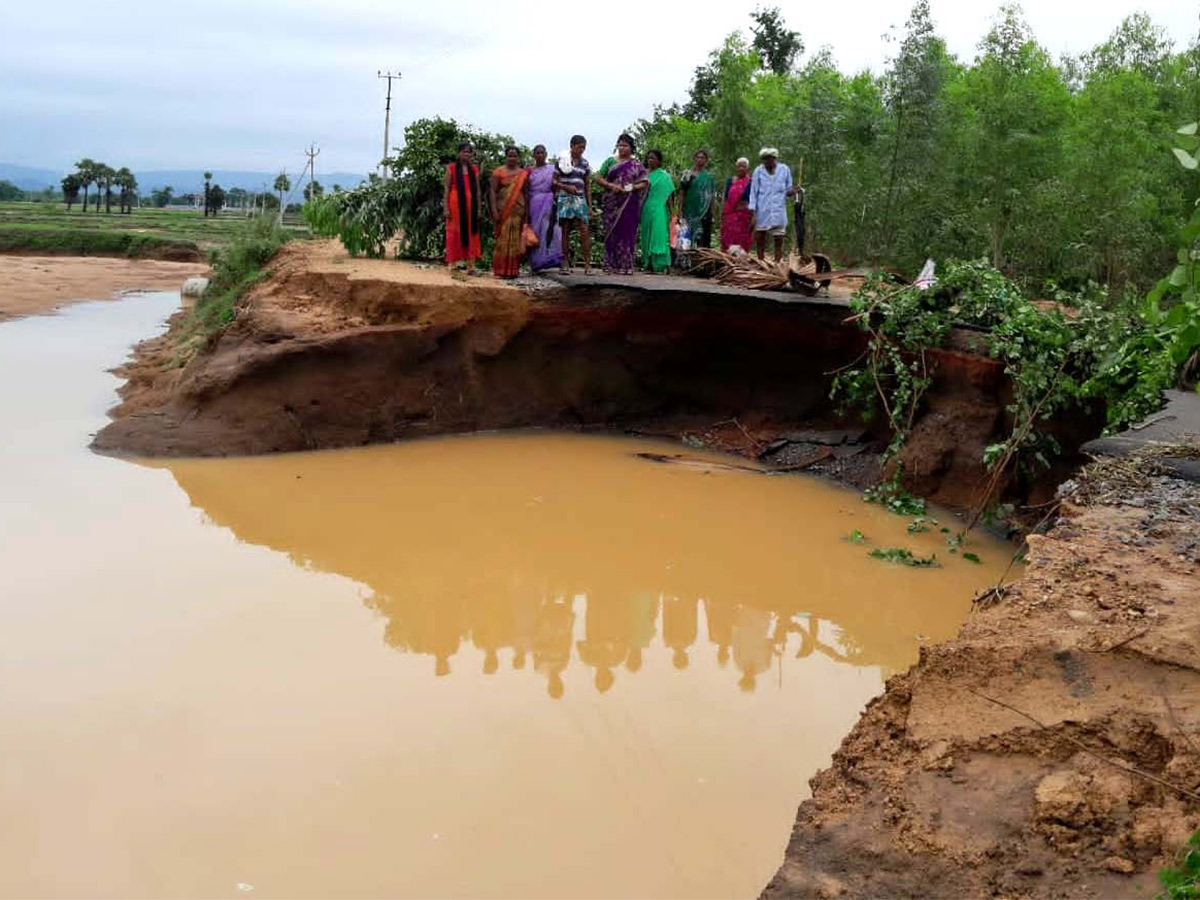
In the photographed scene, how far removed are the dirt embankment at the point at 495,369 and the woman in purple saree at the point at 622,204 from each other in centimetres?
116

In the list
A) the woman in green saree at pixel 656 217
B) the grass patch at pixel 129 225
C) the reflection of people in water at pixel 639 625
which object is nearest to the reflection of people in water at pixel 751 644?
the reflection of people in water at pixel 639 625

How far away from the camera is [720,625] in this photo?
6.35 m

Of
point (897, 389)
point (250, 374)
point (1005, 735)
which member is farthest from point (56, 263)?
point (1005, 735)

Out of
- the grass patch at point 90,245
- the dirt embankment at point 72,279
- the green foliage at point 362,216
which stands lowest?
the dirt embankment at point 72,279

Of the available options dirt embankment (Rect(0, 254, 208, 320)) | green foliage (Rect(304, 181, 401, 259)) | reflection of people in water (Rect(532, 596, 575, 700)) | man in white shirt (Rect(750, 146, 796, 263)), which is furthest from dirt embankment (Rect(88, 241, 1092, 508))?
dirt embankment (Rect(0, 254, 208, 320))

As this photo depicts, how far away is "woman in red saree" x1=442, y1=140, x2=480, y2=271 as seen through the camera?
10922 millimetres

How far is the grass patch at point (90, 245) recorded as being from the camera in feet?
109

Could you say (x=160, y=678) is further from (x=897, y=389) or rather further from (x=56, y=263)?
(x=56, y=263)

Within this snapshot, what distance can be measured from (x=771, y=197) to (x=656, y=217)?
120cm

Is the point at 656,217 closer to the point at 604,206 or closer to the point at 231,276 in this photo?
the point at 604,206

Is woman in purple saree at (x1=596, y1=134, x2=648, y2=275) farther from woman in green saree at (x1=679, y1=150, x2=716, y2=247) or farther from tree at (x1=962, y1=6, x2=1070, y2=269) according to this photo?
tree at (x1=962, y1=6, x2=1070, y2=269)

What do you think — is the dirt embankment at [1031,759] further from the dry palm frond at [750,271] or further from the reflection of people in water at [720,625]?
the dry palm frond at [750,271]

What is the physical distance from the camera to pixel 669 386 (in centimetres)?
1102

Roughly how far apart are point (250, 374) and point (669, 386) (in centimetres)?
399
